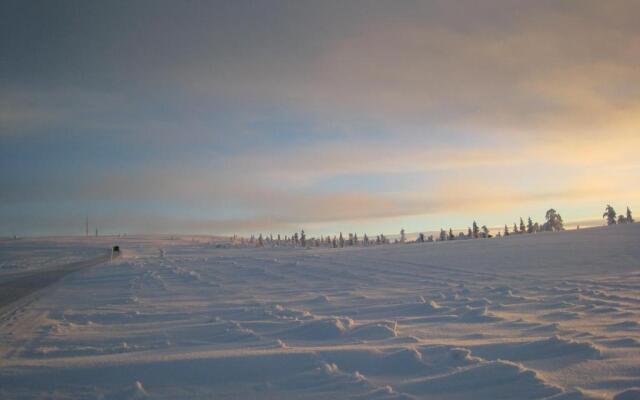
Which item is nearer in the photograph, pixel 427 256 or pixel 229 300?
pixel 229 300

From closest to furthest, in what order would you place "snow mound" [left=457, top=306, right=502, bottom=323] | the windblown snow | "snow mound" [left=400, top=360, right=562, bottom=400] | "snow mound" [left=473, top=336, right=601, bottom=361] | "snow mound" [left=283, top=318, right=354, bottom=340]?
"snow mound" [left=400, top=360, right=562, bottom=400], the windblown snow, "snow mound" [left=473, top=336, right=601, bottom=361], "snow mound" [left=283, top=318, right=354, bottom=340], "snow mound" [left=457, top=306, right=502, bottom=323]

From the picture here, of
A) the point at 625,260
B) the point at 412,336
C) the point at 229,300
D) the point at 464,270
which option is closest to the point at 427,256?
the point at 464,270

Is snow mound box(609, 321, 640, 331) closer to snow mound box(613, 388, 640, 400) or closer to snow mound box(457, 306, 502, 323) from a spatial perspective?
snow mound box(457, 306, 502, 323)

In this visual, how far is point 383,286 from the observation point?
14469 mm

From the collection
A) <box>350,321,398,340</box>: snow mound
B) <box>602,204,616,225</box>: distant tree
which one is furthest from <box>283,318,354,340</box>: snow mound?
<box>602,204,616,225</box>: distant tree

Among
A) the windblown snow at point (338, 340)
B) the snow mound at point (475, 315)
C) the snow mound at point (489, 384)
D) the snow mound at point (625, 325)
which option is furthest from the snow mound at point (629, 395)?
the snow mound at point (475, 315)

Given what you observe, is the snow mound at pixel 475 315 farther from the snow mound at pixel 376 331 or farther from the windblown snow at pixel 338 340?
the snow mound at pixel 376 331

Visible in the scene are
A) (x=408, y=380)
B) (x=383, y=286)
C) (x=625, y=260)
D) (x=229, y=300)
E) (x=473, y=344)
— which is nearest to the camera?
(x=408, y=380)

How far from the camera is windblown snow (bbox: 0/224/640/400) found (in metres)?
4.99

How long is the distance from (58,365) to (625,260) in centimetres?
2081

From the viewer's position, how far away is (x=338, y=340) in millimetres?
7168

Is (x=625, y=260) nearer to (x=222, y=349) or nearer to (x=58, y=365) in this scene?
(x=222, y=349)

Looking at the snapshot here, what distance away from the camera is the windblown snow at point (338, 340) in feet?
16.4

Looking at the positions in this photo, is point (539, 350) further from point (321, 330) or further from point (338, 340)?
point (321, 330)
